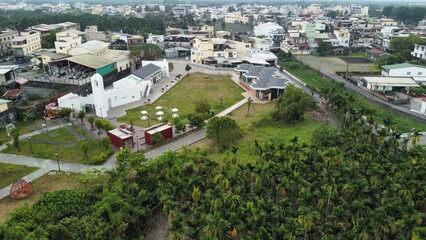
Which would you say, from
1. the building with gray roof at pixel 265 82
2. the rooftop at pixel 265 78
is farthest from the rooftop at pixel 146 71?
the building with gray roof at pixel 265 82

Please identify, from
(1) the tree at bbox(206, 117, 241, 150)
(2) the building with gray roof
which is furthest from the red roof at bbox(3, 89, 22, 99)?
(2) the building with gray roof

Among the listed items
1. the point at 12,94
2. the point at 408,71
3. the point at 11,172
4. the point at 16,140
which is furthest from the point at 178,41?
the point at 11,172

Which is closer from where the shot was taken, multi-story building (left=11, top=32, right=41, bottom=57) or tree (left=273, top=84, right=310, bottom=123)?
tree (left=273, top=84, right=310, bottom=123)

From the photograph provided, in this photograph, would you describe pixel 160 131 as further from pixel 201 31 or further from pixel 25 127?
pixel 201 31

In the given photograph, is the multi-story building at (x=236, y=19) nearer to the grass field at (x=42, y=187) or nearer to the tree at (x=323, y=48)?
the tree at (x=323, y=48)

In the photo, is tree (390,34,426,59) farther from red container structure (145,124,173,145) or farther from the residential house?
the residential house
